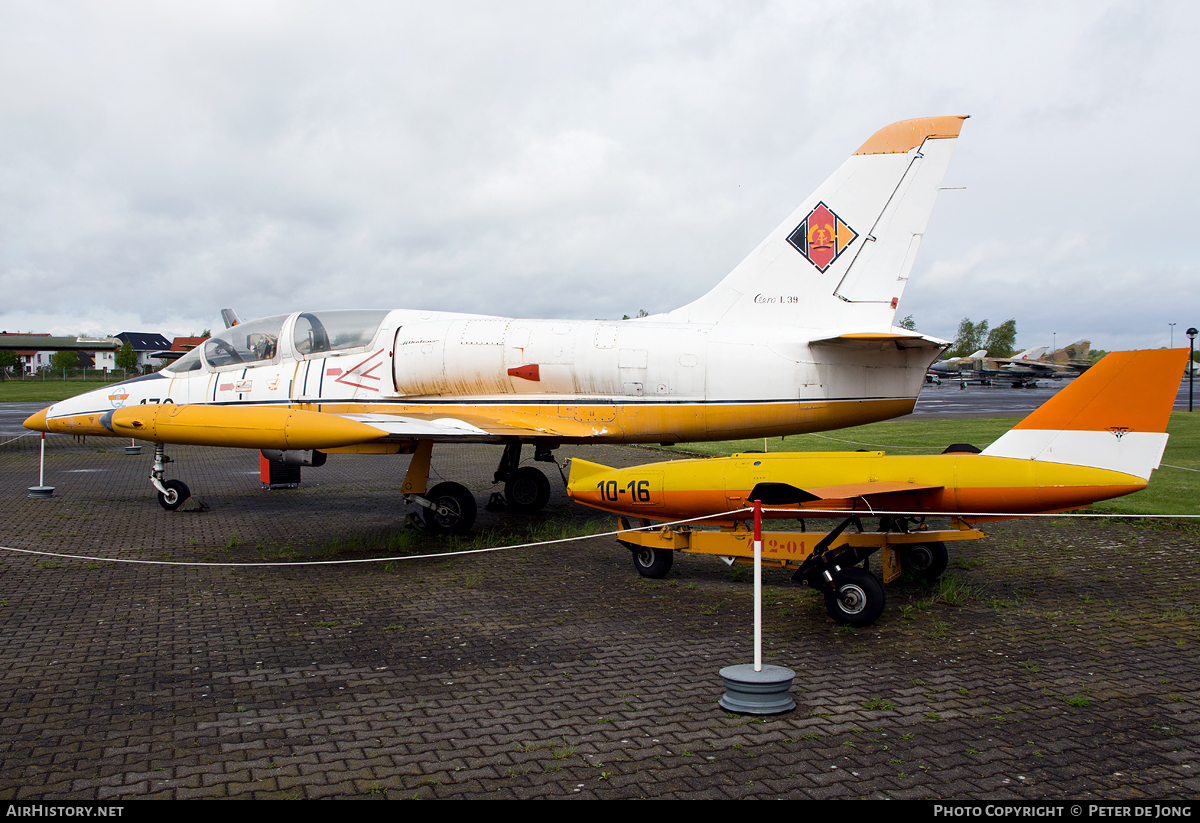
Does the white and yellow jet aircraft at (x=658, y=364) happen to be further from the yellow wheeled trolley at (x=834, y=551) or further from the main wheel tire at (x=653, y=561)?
the main wheel tire at (x=653, y=561)

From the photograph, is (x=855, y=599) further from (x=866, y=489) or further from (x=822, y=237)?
(x=822, y=237)

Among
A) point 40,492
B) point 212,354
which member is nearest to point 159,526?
point 212,354

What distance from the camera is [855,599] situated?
6.39 metres

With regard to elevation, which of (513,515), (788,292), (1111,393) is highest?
(788,292)

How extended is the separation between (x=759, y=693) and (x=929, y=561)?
393 centimetres

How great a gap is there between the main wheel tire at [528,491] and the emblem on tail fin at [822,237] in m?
5.48

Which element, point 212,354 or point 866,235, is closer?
point 866,235

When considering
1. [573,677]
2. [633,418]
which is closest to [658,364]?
[633,418]

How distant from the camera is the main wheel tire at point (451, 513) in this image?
34.0 feet

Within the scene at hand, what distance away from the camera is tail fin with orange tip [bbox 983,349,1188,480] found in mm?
6680

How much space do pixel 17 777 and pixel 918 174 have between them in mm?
10201

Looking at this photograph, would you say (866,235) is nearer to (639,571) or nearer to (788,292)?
(788,292)

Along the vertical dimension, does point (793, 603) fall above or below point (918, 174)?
below
